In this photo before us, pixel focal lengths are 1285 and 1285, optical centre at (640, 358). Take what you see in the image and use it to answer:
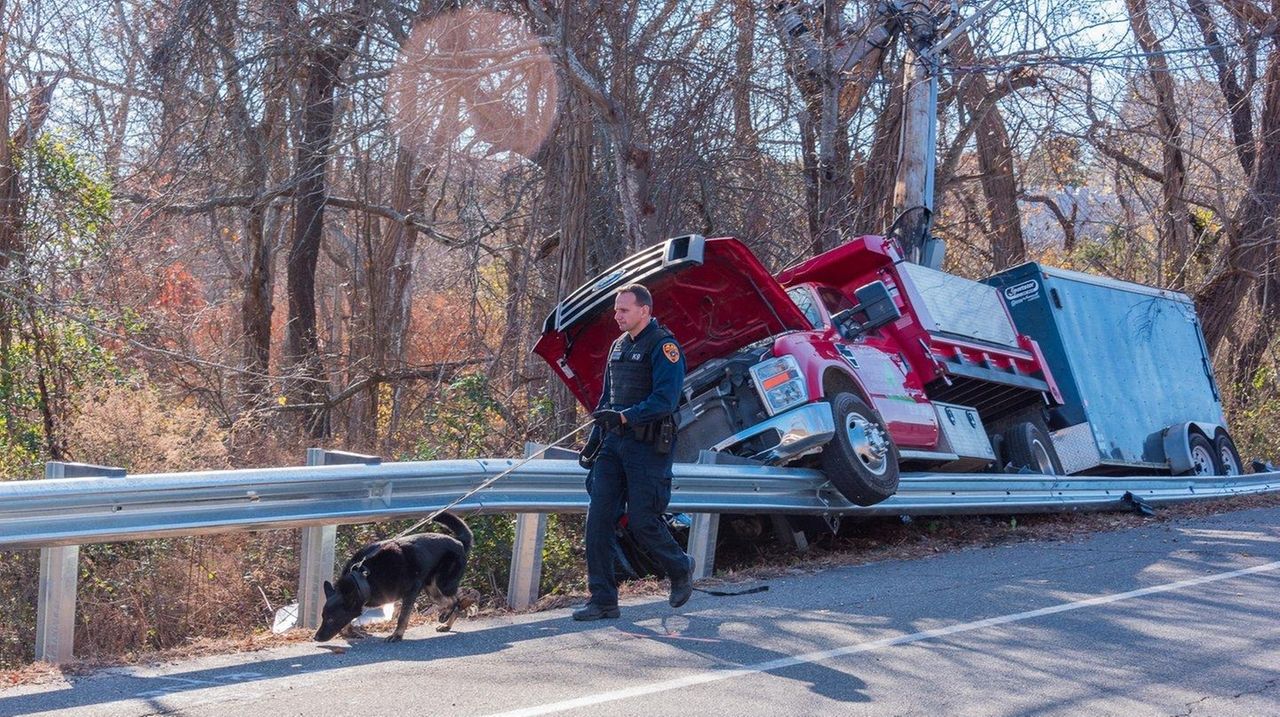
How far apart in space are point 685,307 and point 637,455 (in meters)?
3.19

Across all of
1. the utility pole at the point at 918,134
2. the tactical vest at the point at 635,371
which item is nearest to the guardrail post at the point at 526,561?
the tactical vest at the point at 635,371

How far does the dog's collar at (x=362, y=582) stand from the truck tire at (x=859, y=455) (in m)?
4.07

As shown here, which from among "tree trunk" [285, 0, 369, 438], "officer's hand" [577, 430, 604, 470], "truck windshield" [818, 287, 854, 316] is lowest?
"officer's hand" [577, 430, 604, 470]

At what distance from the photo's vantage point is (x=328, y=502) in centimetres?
681

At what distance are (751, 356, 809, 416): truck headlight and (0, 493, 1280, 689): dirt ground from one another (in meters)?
1.21

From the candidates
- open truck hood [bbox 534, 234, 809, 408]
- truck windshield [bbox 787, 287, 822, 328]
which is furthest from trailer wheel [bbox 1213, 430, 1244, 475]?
open truck hood [bbox 534, 234, 809, 408]

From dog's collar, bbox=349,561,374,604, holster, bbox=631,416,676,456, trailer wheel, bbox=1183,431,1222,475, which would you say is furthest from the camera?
trailer wheel, bbox=1183,431,1222,475

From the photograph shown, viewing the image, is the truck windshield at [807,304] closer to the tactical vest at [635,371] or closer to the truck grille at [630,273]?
the truck grille at [630,273]

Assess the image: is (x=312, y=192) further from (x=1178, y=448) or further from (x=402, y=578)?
(x=1178, y=448)

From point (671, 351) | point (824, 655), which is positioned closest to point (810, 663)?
point (824, 655)

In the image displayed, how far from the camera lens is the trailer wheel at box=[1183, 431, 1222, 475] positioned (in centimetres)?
1580

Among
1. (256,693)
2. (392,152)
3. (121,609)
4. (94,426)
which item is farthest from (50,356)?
(256,693)

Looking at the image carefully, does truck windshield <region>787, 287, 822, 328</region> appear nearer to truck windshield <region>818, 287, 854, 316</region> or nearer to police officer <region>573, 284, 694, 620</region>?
truck windshield <region>818, 287, 854, 316</region>

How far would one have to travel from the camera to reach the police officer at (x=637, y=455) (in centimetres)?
704
